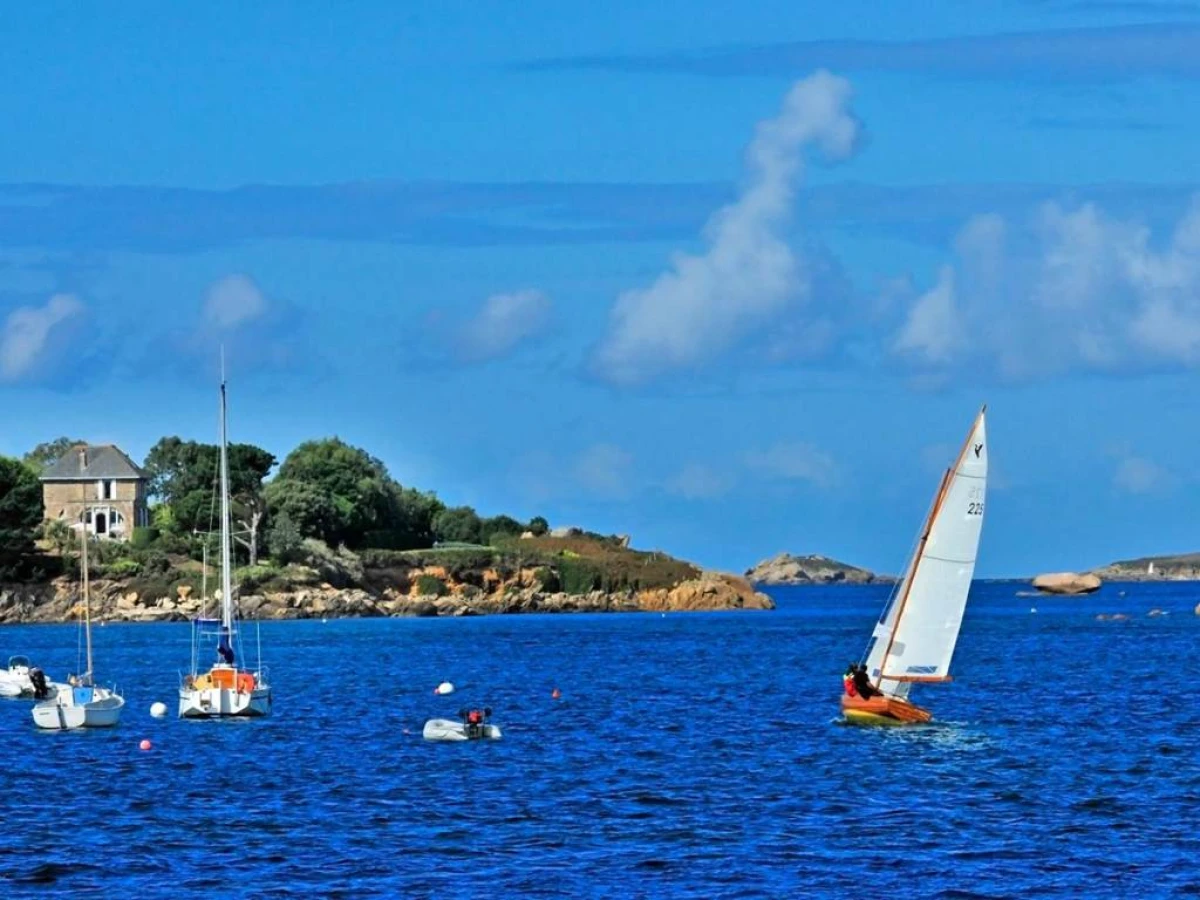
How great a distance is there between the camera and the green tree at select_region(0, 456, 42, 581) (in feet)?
549

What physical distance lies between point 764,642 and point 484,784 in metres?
81.0

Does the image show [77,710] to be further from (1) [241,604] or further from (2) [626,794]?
(1) [241,604]

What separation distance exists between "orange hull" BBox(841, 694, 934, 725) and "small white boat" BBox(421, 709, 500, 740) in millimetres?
10031

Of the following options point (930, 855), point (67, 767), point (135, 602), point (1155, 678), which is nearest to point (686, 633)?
point (135, 602)

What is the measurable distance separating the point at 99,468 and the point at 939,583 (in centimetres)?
14101

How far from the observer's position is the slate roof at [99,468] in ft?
625

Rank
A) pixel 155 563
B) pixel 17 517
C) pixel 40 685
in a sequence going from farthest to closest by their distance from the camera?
pixel 155 563
pixel 17 517
pixel 40 685

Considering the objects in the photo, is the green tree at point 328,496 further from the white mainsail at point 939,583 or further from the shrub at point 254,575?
the white mainsail at point 939,583

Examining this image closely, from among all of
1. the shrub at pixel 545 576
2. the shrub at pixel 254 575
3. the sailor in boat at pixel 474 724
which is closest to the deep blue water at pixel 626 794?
the sailor in boat at pixel 474 724

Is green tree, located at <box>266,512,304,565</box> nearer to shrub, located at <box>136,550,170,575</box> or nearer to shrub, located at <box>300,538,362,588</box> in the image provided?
shrub, located at <box>300,538,362,588</box>

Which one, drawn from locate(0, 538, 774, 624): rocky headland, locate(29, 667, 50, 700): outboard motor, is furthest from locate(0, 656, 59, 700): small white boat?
locate(0, 538, 774, 624): rocky headland

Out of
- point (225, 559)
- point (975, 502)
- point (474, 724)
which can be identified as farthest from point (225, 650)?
point (975, 502)

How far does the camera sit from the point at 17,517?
561 feet

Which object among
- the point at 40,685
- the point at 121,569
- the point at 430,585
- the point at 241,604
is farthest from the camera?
the point at 430,585
